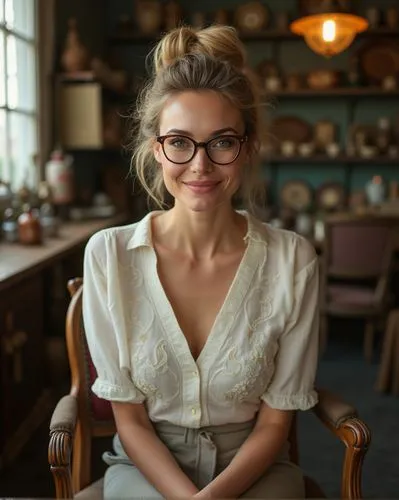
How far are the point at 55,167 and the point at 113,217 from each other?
71cm

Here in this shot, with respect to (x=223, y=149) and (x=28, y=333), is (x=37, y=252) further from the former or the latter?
(x=223, y=149)

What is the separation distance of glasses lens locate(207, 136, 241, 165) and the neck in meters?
0.16

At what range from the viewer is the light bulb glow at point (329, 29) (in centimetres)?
338

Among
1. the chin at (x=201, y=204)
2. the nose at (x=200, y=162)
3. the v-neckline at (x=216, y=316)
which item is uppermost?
the nose at (x=200, y=162)

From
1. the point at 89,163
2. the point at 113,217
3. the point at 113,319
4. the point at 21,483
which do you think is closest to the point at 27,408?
the point at 21,483

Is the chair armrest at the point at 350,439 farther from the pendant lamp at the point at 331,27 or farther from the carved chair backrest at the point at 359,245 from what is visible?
the carved chair backrest at the point at 359,245

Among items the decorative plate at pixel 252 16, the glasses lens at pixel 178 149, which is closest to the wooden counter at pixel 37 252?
the glasses lens at pixel 178 149

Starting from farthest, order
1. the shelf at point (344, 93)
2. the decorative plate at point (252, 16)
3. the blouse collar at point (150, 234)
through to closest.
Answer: the decorative plate at point (252, 16) < the shelf at point (344, 93) < the blouse collar at point (150, 234)

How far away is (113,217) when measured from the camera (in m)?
4.57

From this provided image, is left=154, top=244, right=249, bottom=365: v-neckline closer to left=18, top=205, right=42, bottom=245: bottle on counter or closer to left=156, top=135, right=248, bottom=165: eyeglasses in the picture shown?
left=156, top=135, right=248, bottom=165: eyeglasses

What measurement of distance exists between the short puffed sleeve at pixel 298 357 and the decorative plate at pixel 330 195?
4.25m

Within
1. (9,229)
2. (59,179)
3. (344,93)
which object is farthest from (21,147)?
(344,93)

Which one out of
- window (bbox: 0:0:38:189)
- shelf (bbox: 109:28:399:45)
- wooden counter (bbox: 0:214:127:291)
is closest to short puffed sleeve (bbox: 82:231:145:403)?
wooden counter (bbox: 0:214:127:291)

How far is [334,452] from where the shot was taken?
114 inches
